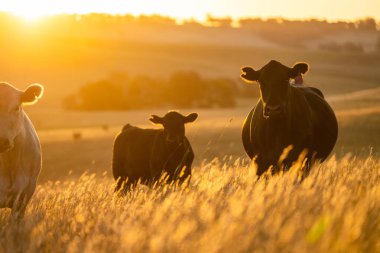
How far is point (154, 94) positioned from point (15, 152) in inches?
3159

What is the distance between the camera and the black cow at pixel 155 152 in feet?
37.3

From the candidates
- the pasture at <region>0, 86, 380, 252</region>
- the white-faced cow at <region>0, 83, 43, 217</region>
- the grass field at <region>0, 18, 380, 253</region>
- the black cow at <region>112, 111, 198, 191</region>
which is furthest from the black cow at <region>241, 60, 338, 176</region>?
the white-faced cow at <region>0, 83, 43, 217</region>

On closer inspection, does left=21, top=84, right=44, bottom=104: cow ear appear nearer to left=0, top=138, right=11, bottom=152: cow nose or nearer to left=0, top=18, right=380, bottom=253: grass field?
left=0, top=138, right=11, bottom=152: cow nose


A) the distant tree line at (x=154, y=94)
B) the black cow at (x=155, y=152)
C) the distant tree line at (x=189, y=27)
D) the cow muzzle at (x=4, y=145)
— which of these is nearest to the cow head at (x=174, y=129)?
the black cow at (x=155, y=152)

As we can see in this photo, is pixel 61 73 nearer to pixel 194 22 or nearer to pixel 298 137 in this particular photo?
pixel 194 22

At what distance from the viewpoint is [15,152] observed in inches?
332

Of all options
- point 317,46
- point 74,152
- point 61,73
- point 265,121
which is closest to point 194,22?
point 317,46

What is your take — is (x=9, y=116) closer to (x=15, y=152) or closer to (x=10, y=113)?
(x=10, y=113)

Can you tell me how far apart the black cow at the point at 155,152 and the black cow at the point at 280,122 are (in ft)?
5.49

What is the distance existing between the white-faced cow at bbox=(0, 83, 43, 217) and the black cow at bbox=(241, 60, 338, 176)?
9.97 feet

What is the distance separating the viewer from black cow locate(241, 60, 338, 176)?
29.3ft

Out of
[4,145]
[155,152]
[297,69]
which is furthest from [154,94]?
[4,145]

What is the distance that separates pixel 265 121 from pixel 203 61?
120m

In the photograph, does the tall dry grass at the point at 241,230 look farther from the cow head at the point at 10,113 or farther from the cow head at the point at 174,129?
the cow head at the point at 174,129
